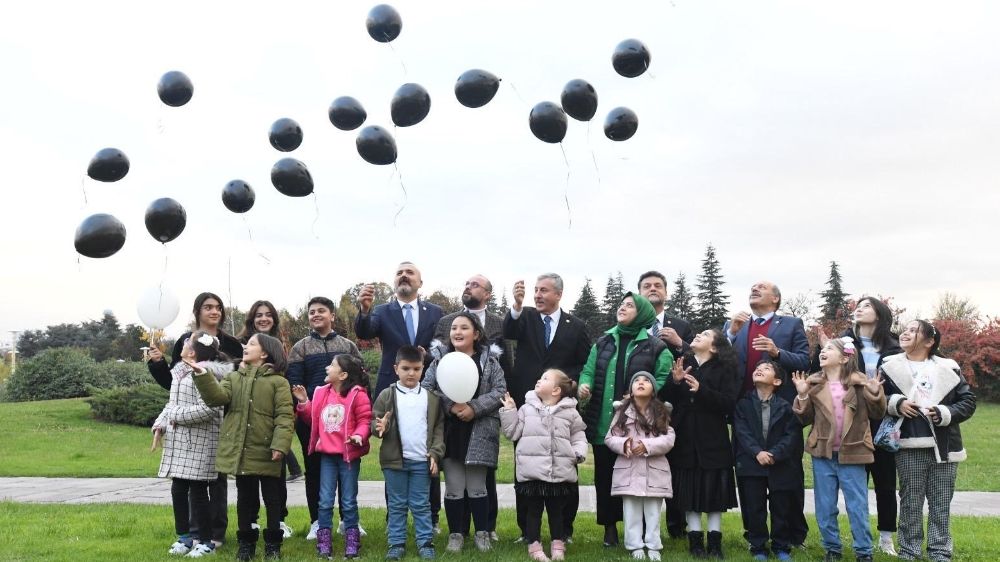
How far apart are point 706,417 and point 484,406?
1684mm

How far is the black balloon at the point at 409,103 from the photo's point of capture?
7766 millimetres

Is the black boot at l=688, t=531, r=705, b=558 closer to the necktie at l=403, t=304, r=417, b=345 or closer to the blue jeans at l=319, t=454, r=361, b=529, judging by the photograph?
the blue jeans at l=319, t=454, r=361, b=529

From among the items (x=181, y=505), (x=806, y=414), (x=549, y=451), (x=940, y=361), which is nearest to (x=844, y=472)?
(x=806, y=414)

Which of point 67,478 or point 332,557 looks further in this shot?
point 67,478

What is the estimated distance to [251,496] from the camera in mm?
5574

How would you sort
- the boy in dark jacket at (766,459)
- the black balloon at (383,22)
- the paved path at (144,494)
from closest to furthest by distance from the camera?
the boy in dark jacket at (766,459)
the black balloon at (383,22)
the paved path at (144,494)

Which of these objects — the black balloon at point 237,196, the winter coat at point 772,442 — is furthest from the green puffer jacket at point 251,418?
the winter coat at point 772,442

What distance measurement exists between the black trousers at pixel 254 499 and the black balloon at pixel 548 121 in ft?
13.5

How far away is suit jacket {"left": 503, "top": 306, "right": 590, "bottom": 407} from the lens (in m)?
6.25

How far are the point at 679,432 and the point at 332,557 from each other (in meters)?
2.74

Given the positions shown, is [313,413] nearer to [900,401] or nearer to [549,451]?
[549,451]

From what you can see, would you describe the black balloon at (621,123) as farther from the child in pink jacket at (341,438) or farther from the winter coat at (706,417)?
the child in pink jacket at (341,438)

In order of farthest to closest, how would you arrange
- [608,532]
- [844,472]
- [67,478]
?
1. [67,478]
2. [608,532]
3. [844,472]

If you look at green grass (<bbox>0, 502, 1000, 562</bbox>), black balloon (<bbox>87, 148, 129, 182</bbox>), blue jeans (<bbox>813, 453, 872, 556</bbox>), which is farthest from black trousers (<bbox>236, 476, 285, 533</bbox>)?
blue jeans (<bbox>813, 453, 872, 556</bbox>)
